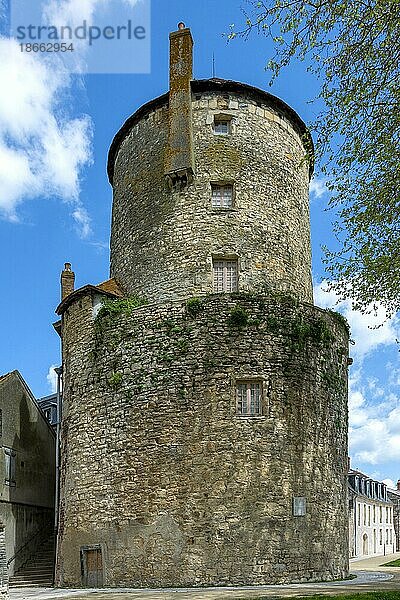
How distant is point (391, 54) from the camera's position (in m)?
11.4

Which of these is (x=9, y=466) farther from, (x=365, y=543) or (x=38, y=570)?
(x=365, y=543)

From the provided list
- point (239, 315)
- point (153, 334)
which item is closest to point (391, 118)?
point (239, 315)

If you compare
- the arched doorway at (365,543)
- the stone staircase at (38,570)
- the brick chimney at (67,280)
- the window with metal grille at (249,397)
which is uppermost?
the brick chimney at (67,280)

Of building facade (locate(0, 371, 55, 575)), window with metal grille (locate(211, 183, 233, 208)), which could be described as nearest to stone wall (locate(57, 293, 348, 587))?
building facade (locate(0, 371, 55, 575))

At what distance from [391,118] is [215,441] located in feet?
29.5

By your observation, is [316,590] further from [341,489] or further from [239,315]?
[239,315]

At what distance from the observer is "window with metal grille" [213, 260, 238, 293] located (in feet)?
67.5

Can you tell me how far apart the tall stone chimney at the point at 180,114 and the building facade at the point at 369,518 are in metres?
29.2

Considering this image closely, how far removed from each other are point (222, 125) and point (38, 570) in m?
14.8

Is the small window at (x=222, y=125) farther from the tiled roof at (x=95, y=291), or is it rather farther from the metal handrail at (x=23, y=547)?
the metal handrail at (x=23, y=547)

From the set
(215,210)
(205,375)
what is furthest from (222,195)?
(205,375)

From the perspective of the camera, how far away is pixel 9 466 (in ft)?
74.9

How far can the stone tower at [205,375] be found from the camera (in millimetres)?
17391

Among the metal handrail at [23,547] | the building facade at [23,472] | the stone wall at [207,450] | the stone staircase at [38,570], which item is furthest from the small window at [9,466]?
the stone wall at [207,450]
